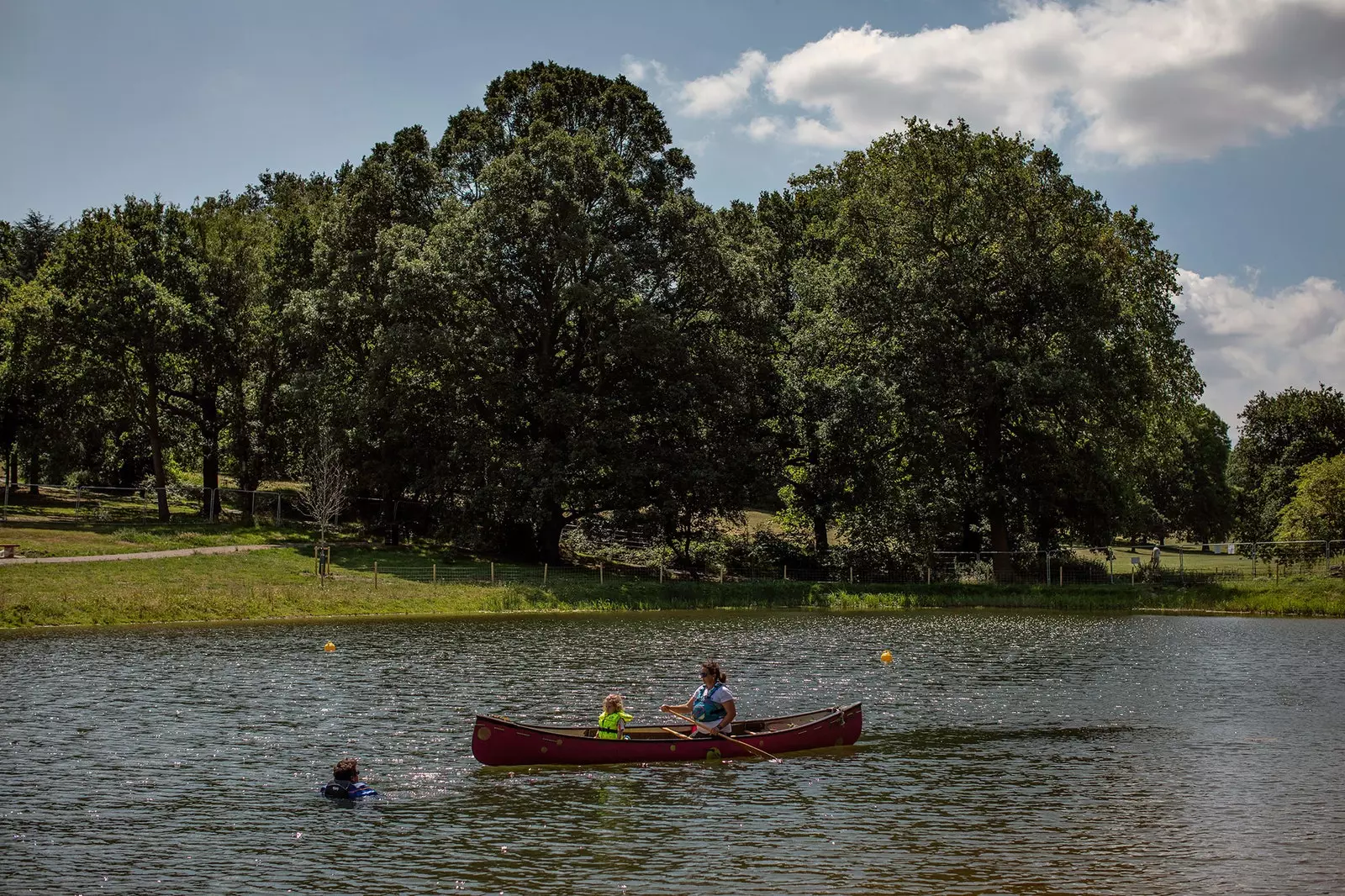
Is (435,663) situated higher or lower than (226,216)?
lower

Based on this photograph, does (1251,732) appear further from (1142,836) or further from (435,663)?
(435,663)

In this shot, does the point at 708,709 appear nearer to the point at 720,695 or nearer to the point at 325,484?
the point at 720,695

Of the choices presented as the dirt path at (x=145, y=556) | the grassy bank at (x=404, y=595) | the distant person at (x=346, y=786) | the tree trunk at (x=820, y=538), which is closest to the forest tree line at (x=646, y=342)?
the tree trunk at (x=820, y=538)

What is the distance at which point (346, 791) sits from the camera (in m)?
19.6

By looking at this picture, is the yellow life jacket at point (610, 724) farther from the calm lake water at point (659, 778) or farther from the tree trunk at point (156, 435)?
the tree trunk at point (156, 435)

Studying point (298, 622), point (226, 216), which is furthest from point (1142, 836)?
point (226, 216)

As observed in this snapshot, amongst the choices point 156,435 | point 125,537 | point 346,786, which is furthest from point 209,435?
point 346,786

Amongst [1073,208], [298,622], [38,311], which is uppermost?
[1073,208]

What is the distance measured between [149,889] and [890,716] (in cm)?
1810

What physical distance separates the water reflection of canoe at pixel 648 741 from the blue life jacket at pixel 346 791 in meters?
2.91

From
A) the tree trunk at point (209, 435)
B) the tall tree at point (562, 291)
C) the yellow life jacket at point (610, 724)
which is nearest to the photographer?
the yellow life jacket at point (610, 724)

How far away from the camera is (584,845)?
17.3 metres

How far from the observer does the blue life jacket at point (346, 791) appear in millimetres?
19578

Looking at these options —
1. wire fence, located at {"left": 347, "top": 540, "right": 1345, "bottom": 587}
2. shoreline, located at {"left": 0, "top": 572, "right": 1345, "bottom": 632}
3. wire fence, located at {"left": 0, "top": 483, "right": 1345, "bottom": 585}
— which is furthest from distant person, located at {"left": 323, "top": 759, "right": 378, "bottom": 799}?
wire fence, located at {"left": 347, "top": 540, "right": 1345, "bottom": 587}
